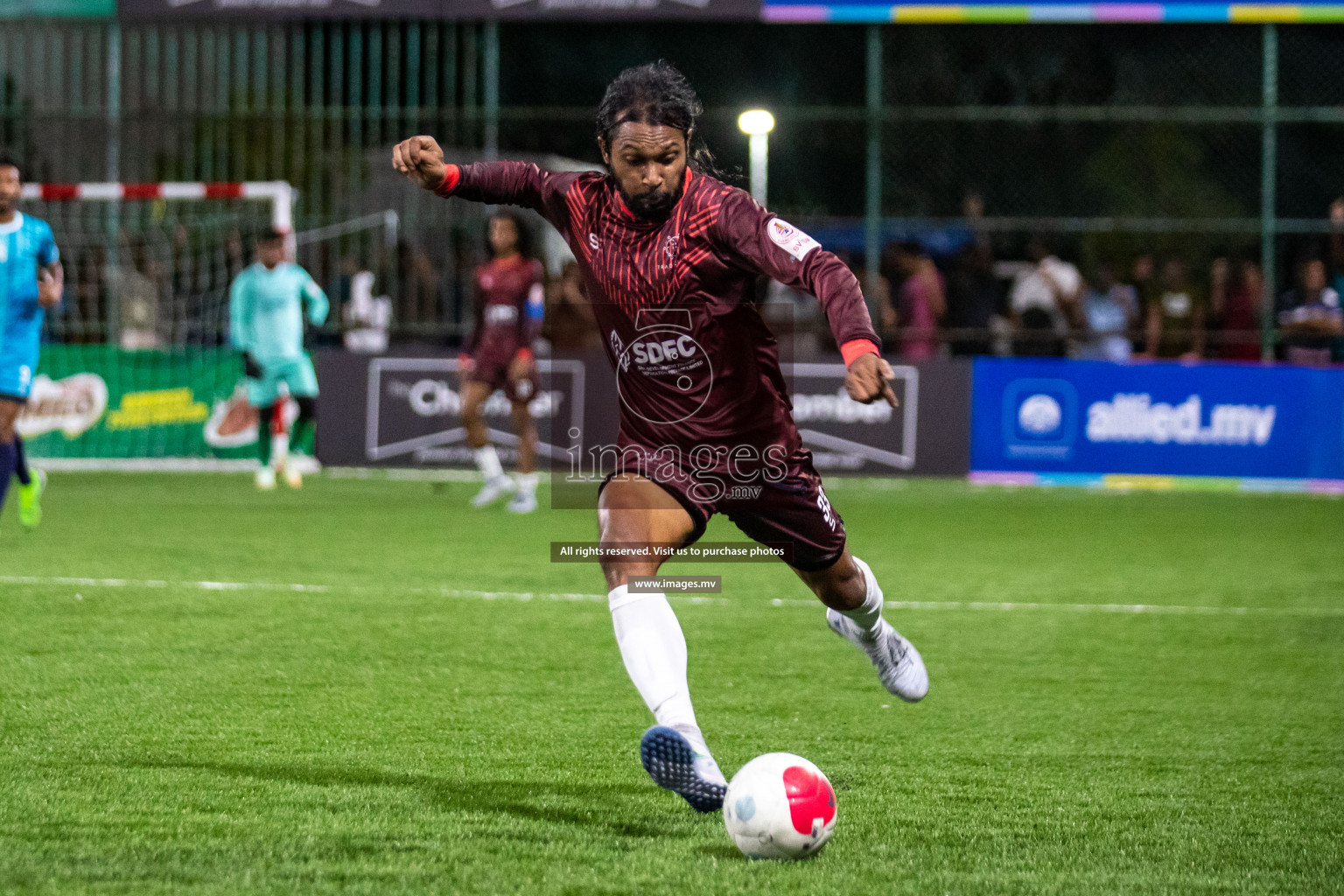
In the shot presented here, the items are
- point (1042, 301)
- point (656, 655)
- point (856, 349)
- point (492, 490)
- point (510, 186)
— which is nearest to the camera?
point (856, 349)

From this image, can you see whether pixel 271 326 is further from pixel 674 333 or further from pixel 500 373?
pixel 674 333

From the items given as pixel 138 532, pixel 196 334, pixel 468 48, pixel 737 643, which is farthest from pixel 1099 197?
pixel 737 643

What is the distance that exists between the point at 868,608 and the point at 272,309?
31.8 ft

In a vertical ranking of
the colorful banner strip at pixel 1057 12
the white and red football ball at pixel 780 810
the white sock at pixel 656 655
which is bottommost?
the white and red football ball at pixel 780 810

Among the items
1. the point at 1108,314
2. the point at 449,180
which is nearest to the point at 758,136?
the point at 1108,314

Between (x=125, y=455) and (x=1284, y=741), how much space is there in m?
12.9

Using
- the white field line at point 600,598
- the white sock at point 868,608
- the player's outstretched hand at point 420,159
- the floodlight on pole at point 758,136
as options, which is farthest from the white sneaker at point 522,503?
the player's outstretched hand at point 420,159

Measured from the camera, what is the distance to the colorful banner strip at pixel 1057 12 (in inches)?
629

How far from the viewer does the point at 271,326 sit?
13773 millimetres

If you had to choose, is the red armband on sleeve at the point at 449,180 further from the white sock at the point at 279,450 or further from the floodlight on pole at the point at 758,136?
the white sock at the point at 279,450

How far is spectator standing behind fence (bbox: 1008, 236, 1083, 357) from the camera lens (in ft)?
52.8

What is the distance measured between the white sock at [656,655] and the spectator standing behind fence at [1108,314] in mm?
12616

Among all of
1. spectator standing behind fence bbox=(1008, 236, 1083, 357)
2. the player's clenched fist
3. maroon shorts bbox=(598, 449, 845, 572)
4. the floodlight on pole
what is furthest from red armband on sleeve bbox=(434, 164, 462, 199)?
spectator standing behind fence bbox=(1008, 236, 1083, 357)

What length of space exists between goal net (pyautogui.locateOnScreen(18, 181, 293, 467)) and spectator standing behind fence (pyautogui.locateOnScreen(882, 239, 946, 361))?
604 centimetres
